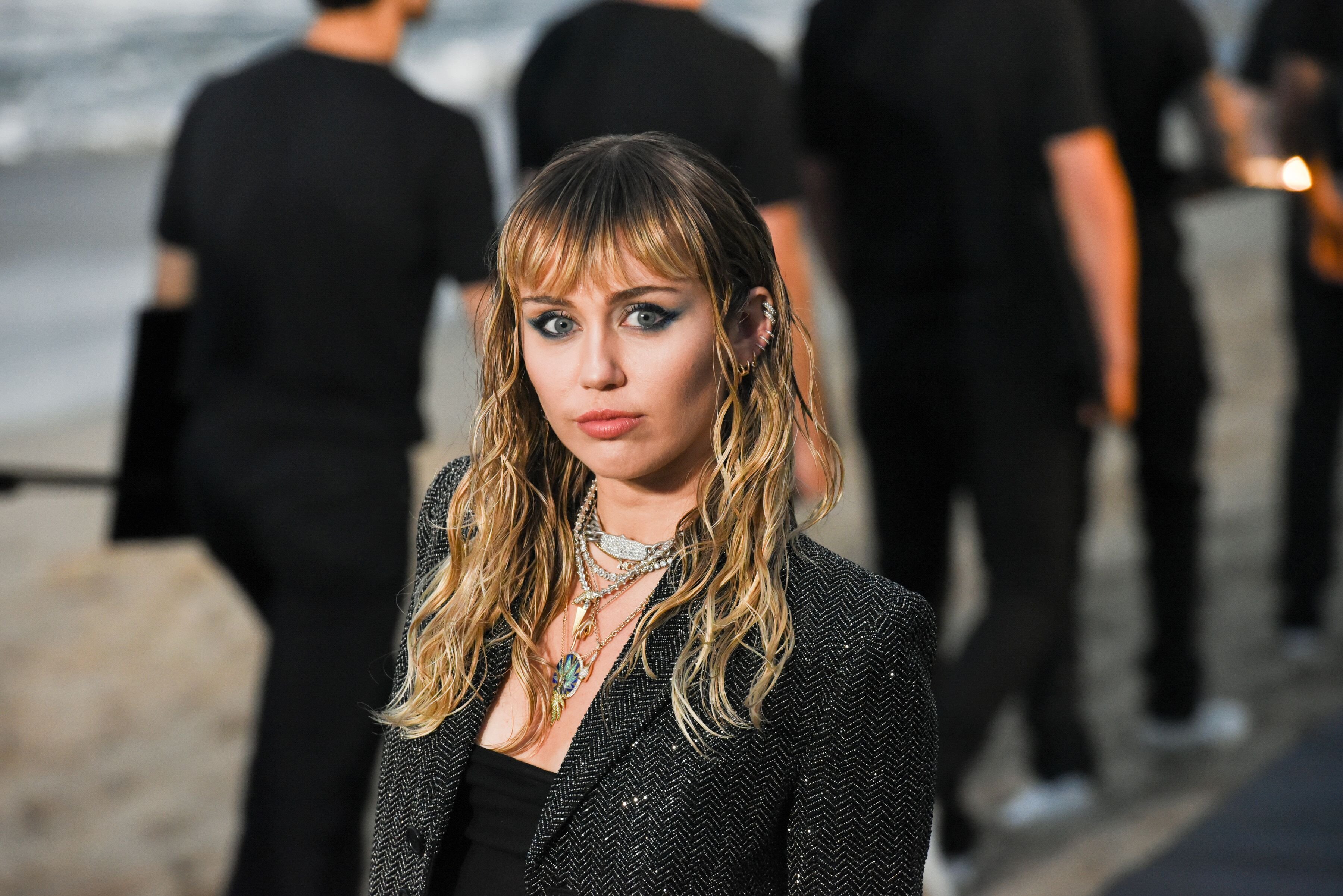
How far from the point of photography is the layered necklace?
4.10 ft

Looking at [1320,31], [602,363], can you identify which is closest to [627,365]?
[602,363]

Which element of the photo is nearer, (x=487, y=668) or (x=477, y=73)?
(x=487, y=668)

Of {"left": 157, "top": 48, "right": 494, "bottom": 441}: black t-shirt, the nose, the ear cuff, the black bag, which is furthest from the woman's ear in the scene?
the black bag

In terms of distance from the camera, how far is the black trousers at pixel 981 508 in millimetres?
2635

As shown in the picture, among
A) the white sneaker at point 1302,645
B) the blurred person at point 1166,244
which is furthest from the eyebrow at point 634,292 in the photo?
the white sneaker at point 1302,645

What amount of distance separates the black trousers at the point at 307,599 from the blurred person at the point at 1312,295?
2420mm

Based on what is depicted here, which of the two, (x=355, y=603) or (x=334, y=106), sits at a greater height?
(x=334, y=106)

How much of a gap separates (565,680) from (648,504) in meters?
0.17

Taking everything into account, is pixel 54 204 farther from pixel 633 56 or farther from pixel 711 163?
pixel 711 163

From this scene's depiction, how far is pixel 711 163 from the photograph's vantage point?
1.18m

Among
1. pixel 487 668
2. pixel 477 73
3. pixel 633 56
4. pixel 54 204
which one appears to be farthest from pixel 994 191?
pixel 477 73

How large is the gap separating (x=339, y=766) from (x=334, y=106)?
1.04 metres

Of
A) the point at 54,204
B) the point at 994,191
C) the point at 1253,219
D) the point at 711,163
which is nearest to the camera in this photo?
the point at 711,163

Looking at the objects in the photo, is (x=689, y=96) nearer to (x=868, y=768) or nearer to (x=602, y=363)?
(x=602, y=363)
